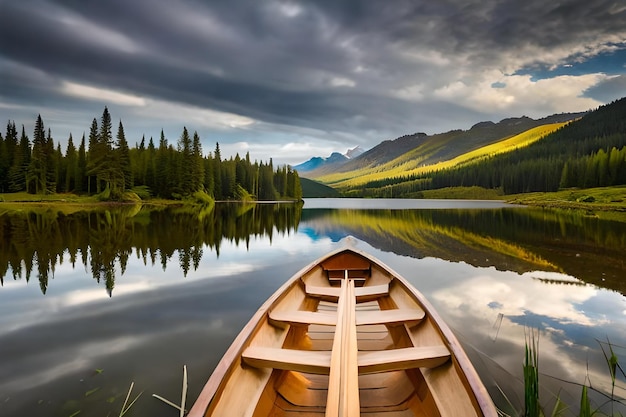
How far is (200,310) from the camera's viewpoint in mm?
10078

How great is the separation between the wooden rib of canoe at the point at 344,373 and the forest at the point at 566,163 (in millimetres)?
129847

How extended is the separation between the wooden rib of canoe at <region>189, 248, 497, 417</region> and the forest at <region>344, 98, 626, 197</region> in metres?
130

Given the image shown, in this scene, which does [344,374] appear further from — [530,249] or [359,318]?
[530,249]

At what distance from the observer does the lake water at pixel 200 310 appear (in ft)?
19.9

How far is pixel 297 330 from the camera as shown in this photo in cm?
633

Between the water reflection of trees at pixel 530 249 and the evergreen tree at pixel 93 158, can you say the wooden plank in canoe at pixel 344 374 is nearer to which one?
the water reflection of trees at pixel 530 249

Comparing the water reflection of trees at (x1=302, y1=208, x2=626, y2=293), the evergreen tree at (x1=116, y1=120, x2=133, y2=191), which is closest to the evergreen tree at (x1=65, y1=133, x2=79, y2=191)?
the evergreen tree at (x1=116, y1=120, x2=133, y2=191)

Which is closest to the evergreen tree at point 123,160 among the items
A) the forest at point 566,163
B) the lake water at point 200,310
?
the lake water at point 200,310

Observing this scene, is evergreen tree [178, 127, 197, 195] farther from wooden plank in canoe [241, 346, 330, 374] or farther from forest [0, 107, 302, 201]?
wooden plank in canoe [241, 346, 330, 374]

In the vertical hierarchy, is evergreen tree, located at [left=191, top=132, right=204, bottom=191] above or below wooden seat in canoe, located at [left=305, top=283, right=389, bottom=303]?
above

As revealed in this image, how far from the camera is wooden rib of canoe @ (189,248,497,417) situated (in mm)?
3492

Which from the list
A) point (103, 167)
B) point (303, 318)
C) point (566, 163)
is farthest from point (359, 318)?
point (566, 163)

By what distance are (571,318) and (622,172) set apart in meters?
125

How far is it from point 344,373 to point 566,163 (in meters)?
141
